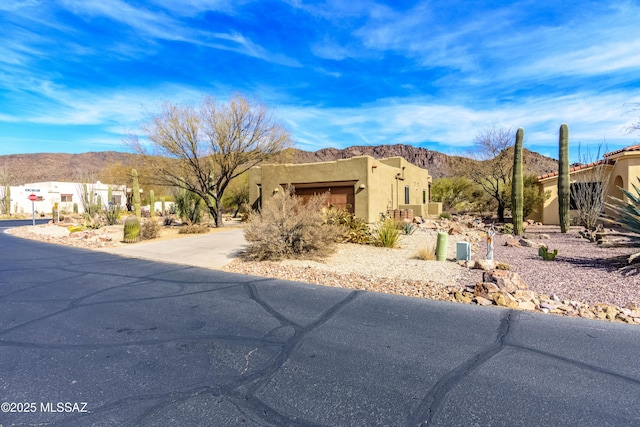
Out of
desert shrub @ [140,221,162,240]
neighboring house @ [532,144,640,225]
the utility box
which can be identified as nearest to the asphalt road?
the utility box

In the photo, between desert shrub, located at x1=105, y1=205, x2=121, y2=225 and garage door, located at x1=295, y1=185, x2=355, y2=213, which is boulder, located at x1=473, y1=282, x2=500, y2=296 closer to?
garage door, located at x1=295, y1=185, x2=355, y2=213

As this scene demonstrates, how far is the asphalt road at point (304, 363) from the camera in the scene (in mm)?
2783

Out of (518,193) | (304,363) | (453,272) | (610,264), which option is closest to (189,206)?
(453,272)

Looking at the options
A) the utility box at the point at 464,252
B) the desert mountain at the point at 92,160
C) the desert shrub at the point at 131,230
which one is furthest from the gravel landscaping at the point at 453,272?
the desert mountain at the point at 92,160

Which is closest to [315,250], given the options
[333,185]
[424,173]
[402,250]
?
[402,250]

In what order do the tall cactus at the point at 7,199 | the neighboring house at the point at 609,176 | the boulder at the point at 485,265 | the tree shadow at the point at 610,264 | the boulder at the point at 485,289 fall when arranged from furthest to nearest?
the tall cactus at the point at 7,199
the neighboring house at the point at 609,176
the boulder at the point at 485,265
the tree shadow at the point at 610,264
the boulder at the point at 485,289

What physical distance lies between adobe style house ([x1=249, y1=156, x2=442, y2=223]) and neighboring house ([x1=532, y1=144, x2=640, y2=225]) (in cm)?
777

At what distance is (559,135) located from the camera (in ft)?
55.0

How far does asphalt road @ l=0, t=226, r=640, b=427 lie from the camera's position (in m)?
2.78

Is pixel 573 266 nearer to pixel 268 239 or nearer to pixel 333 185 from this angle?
pixel 268 239

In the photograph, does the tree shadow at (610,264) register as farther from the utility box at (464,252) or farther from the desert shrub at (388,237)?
the desert shrub at (388,237)

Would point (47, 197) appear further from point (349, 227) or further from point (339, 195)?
point (349, 227)

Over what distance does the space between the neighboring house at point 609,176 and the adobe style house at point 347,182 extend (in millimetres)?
7768

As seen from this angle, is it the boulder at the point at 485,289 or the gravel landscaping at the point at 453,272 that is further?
the gravel landscaping at the point at 453,272
